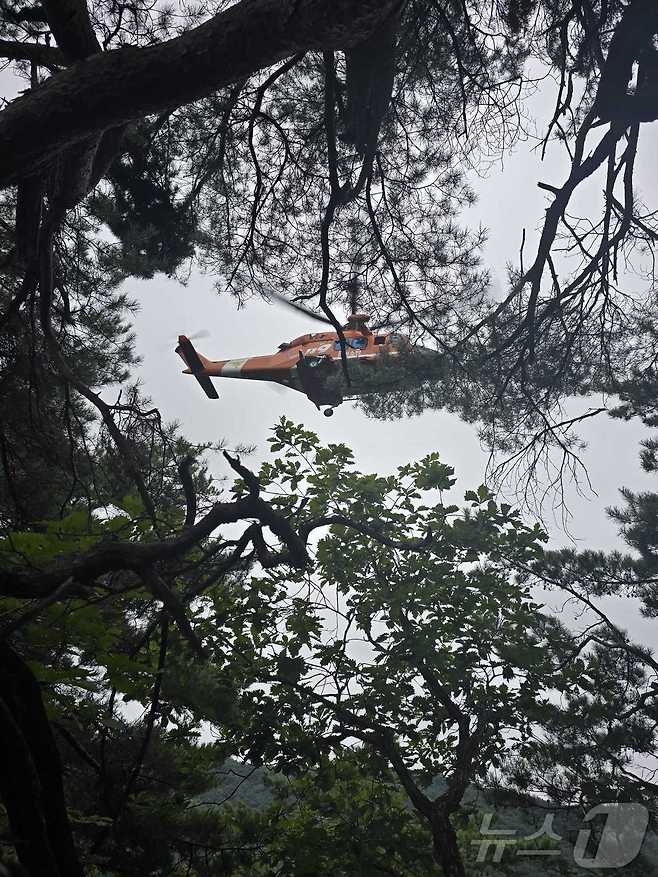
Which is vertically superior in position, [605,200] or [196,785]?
[605,200]

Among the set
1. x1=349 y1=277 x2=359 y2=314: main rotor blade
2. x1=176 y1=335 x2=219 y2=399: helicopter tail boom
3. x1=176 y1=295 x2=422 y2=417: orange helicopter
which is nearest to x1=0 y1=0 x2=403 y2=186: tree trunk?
x1=176 y1=295 x2=422 y2=417: orange helicopter

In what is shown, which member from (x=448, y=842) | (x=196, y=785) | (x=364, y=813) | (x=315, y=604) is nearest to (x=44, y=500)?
(x=315, y=604)

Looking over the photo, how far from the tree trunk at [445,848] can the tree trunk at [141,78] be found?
16.2ft

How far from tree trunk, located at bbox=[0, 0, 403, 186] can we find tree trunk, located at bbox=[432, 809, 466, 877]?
494cm

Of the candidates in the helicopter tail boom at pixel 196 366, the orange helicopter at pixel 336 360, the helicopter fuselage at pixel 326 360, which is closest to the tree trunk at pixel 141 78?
the orange helicopter at pixel 336 360

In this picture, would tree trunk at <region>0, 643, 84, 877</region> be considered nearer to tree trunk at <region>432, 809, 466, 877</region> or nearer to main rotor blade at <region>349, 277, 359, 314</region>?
main rotor blade at <region>349, 277, 359, 314</region>

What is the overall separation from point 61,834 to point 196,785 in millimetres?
3697

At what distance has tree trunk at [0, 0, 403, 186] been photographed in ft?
7.41

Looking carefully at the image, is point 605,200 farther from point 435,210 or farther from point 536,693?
point 536,693

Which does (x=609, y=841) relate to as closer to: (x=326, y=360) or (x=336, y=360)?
(x=326, y=360)

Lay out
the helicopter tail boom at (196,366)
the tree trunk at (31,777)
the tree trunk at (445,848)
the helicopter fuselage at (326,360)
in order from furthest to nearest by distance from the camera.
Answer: the helicopter tail boom at (196,366) < the tree trunk at (445,848) < the helicopter fuselage at (326,360) < the tree trunk at (31,777)

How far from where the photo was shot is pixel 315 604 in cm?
504

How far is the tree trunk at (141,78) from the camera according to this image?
2.26 m

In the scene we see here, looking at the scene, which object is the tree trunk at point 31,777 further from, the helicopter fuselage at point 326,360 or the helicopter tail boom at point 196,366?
the helicopter tail boom at point 196,366
